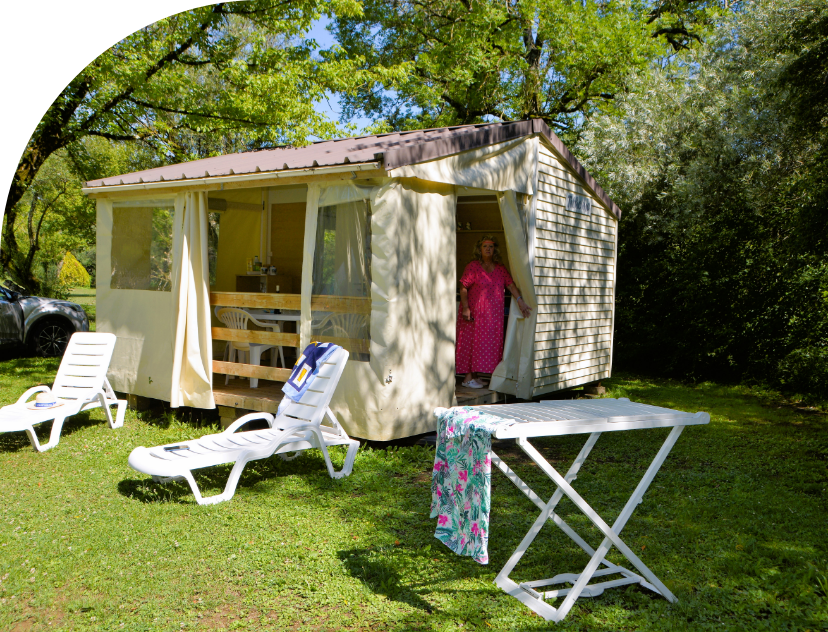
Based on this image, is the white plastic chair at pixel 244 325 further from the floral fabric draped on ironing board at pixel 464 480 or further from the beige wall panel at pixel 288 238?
the floral fabric draped on ironing board at pixel 464 480

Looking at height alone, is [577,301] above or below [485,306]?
above

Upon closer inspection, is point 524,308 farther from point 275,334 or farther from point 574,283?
point 275,334

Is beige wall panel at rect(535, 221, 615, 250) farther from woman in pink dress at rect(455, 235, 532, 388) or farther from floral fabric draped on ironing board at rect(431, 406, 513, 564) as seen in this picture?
floral fabric draped on ironing board at rect(431, 406, 513, 564)

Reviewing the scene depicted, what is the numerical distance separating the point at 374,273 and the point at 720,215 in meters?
7.83

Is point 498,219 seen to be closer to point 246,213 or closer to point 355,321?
point 246,213

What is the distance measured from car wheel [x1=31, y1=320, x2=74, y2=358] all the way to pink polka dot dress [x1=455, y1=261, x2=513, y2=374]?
27.8 feet

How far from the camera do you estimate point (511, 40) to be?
18.7m

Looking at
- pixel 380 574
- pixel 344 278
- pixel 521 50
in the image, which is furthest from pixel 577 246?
pixel 521 50

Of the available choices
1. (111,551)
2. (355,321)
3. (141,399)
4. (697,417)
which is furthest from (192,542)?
(141,399)

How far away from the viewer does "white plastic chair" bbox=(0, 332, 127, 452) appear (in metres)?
6.18

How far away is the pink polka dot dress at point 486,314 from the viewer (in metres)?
7.96

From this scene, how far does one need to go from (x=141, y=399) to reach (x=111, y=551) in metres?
4.28

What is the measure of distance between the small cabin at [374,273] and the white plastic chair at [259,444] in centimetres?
60

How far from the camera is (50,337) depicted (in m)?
12.3
